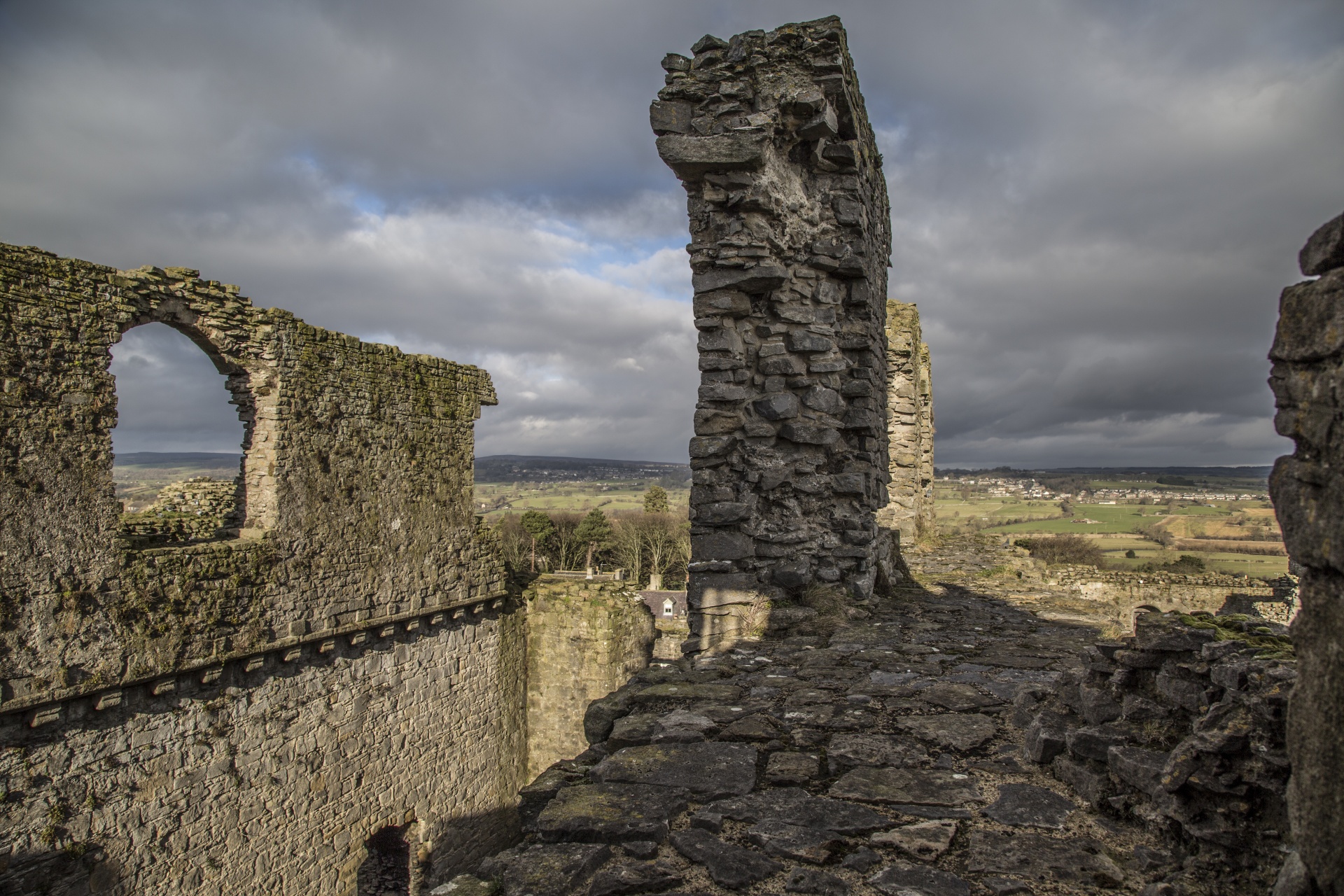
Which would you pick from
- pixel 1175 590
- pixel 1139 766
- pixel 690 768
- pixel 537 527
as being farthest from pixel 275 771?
pixel 537 527

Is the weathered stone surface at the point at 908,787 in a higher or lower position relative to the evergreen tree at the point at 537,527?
higher

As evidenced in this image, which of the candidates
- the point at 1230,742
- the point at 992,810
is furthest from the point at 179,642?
the point at 1230,742

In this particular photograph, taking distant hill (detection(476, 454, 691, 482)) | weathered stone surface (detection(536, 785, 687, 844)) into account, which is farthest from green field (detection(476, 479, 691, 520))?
weathered stone surface (detection(536, 785, 687, 844))

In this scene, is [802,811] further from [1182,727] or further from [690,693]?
[690,693]

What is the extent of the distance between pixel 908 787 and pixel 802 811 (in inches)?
16.3

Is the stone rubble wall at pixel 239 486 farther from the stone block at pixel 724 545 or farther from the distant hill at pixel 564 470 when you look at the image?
the distant hill at pixel 564 470

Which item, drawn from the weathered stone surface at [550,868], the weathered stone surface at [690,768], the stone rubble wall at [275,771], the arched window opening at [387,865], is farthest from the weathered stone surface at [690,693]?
the arched window opening at [387,865]

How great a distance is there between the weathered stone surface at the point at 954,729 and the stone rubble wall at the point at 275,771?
25.4 feet

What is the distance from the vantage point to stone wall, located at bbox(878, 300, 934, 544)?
48.2ft

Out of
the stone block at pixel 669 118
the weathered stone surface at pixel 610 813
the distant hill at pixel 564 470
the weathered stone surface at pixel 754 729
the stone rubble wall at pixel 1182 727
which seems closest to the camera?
the stone rubble wall at pixel 1182 727

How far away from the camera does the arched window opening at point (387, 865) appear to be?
10852 millimetres

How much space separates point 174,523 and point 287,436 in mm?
2163

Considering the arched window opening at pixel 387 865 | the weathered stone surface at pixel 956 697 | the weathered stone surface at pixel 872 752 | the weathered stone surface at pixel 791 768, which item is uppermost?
the weathered stone surface at pixel 956 697

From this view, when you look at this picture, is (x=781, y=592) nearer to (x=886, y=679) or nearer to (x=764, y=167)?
(x=886, y=679)
